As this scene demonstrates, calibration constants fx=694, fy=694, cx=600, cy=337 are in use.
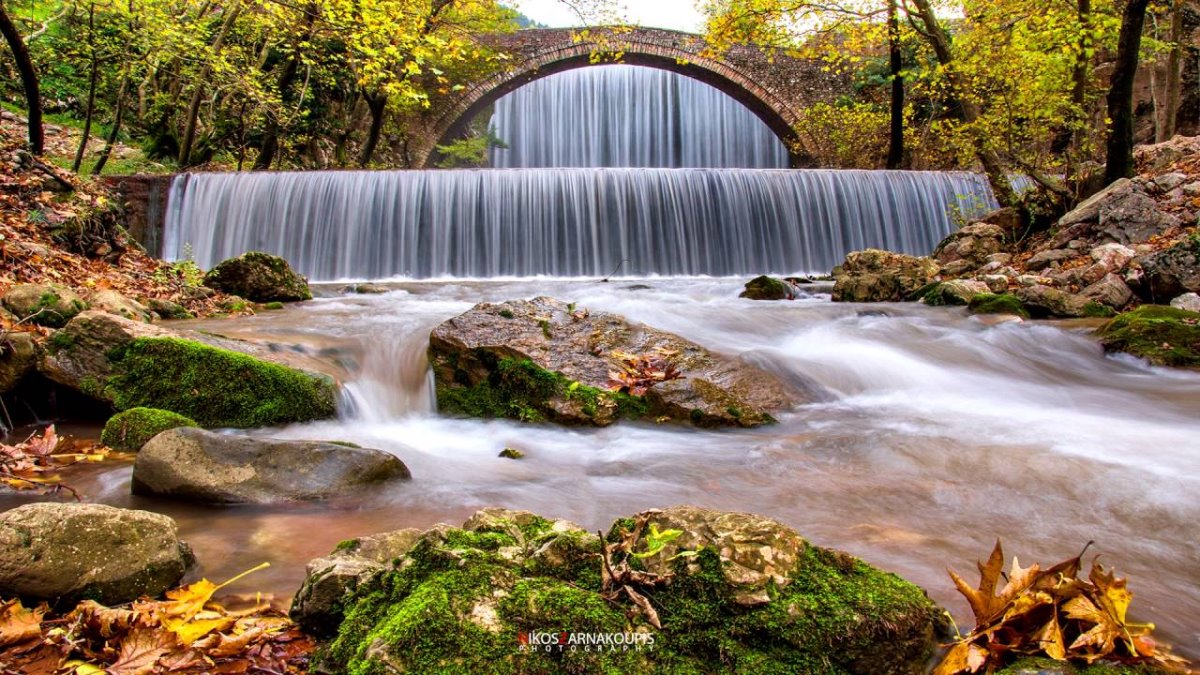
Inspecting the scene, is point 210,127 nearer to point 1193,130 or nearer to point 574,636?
point 574,636

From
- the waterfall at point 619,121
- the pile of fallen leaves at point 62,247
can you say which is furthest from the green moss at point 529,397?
the waterfall at point 619,121

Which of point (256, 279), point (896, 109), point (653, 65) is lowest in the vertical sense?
point (256, 279)

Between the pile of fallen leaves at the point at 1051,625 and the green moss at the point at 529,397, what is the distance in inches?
113

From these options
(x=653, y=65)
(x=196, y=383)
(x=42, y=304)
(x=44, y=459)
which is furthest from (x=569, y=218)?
(x=653, y=65)

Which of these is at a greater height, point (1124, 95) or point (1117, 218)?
point (1124, 95)

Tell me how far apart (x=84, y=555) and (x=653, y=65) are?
22301 millimetres

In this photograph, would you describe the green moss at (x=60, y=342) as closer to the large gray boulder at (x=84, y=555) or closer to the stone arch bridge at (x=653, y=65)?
the large gray boulder at (x=84, y=555)

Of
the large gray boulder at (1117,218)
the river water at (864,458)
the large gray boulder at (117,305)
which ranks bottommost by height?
the river water at (864,458)

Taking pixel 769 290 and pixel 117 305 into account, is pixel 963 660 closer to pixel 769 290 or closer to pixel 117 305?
pixel 117 305

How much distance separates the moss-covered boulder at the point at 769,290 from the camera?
29.9 feet

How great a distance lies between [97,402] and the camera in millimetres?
3984

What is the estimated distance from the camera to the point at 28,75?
25.0 ft

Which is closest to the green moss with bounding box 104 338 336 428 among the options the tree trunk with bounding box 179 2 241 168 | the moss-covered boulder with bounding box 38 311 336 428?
the moss-covered boulder with bounding box 38 311 336 428
